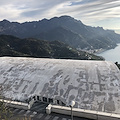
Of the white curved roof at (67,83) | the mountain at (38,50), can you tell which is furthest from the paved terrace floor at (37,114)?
the mountain at (38,50)

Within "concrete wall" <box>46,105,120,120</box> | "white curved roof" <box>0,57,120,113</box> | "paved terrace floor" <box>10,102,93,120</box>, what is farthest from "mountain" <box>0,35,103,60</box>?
Result: "concrete wall" <box>46,105,120,120</box>

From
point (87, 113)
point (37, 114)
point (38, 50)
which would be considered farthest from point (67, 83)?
point (38, 50)

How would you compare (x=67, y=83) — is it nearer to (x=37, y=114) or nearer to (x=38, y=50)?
(x=37, y=114)

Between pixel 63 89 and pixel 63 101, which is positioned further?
pixel 63 89

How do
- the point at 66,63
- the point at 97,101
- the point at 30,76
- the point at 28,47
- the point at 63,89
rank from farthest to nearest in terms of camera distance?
the point at 28,47 → the point at 66,63 → the point at 30,76 → the point at 63,89 → the point at 97,101

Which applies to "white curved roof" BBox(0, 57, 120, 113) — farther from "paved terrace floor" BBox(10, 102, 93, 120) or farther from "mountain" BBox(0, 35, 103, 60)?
"mountain" BBox(0, 35, 103, 60)

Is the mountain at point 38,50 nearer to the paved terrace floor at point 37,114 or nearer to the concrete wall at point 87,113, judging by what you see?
the paved terrace floor at point 37,114

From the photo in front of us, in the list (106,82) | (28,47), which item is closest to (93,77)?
(106,82)

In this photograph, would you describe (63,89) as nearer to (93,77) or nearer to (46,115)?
(93,77)
